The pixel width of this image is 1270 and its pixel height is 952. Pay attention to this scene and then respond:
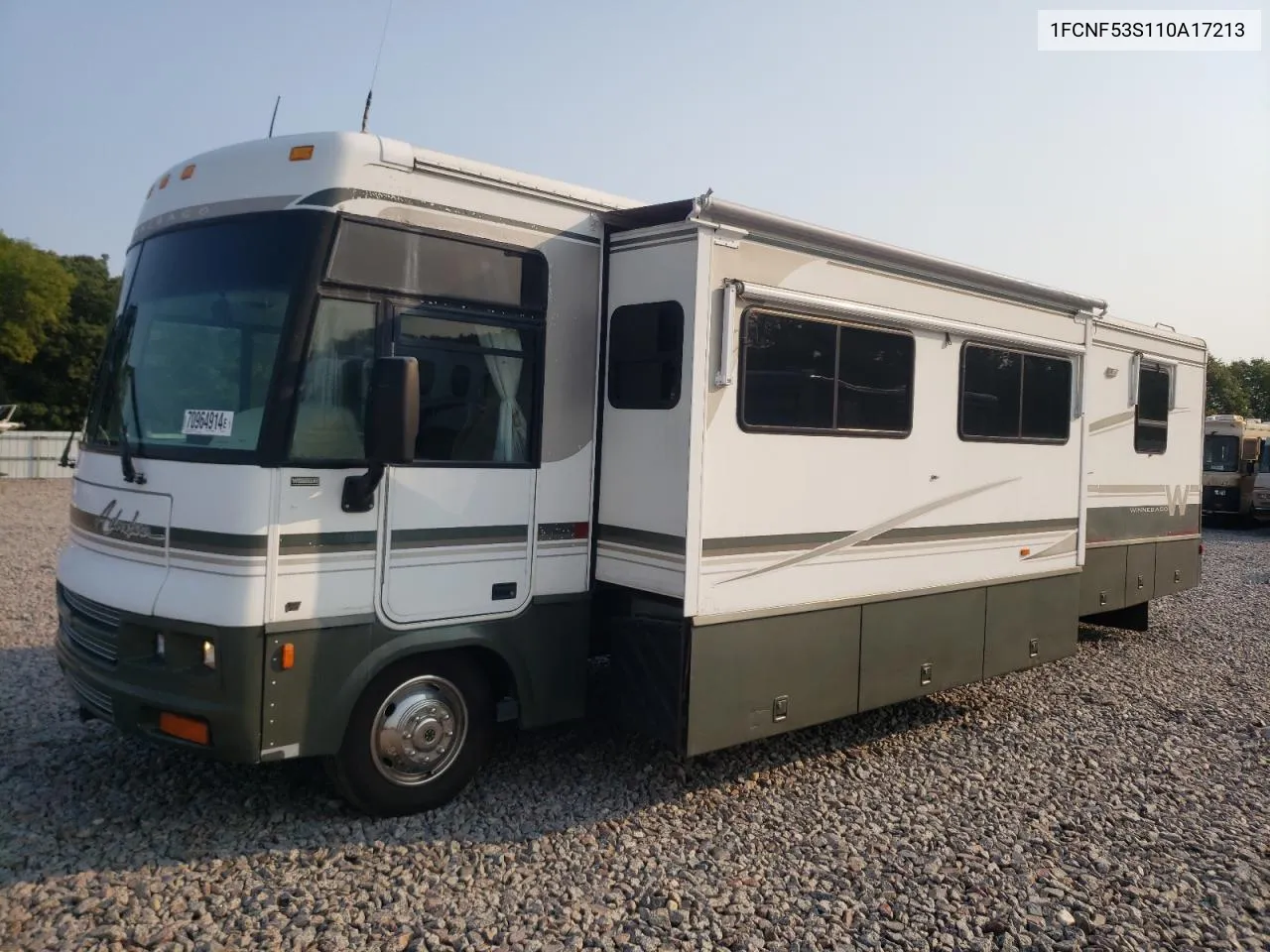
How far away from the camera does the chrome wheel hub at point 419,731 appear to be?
15.5 feet

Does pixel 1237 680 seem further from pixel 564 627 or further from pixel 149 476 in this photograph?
pixel 149 476

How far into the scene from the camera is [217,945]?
3.70 m

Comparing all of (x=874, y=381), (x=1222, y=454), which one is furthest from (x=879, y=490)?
(x=1222, y=454)

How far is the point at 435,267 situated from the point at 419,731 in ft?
7.11

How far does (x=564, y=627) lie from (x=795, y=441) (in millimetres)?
1584

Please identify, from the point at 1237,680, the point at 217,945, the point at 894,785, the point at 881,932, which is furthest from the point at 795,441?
the point at 1237,680

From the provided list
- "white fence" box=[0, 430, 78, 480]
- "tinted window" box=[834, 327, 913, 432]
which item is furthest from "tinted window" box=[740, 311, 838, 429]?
"white fence" box=[0, 430, 78, 480]

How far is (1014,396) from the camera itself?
23.1 feet

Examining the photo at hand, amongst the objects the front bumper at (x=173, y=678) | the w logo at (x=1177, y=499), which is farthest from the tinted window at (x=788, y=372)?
the w logo at (x=1177, y=499)

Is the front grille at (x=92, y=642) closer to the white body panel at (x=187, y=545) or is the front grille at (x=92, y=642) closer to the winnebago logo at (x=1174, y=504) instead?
the white body panel at (x=187, y=545)

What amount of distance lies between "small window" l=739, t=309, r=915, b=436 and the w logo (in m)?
5.04

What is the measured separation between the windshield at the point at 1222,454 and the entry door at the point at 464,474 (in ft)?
80.3

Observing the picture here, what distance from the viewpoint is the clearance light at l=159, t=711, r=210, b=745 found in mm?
4285

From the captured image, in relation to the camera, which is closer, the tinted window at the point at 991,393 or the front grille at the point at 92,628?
the front grille at the point at 92,628
